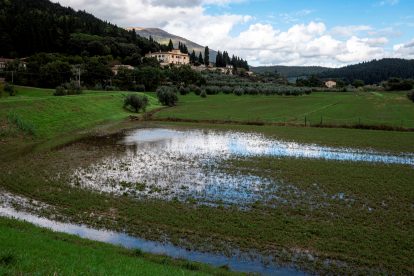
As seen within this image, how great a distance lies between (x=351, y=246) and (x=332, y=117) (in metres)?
59.7

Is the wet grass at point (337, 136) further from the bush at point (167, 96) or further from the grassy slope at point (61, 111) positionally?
the bush at point (167, 96)

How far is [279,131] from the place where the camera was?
5894 cm

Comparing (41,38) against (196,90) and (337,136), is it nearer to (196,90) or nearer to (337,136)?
(196,90)

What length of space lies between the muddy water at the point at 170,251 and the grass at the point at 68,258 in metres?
1.28

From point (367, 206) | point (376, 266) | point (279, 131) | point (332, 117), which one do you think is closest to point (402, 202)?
point (367, 206)

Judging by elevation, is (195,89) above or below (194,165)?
above

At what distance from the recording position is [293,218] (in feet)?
65.9

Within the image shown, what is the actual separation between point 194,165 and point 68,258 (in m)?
21.5

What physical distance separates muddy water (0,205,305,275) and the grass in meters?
1.28

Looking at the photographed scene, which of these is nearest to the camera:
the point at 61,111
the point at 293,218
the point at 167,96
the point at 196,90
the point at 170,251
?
the point at 170,251

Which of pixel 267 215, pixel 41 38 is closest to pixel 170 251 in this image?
pixel 267 215

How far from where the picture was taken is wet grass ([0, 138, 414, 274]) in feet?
53.8

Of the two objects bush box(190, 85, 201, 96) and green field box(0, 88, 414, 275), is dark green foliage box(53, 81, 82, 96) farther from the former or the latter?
bush box(190, 85, 201, 96)

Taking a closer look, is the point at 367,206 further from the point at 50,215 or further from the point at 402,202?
the point at 50,215
